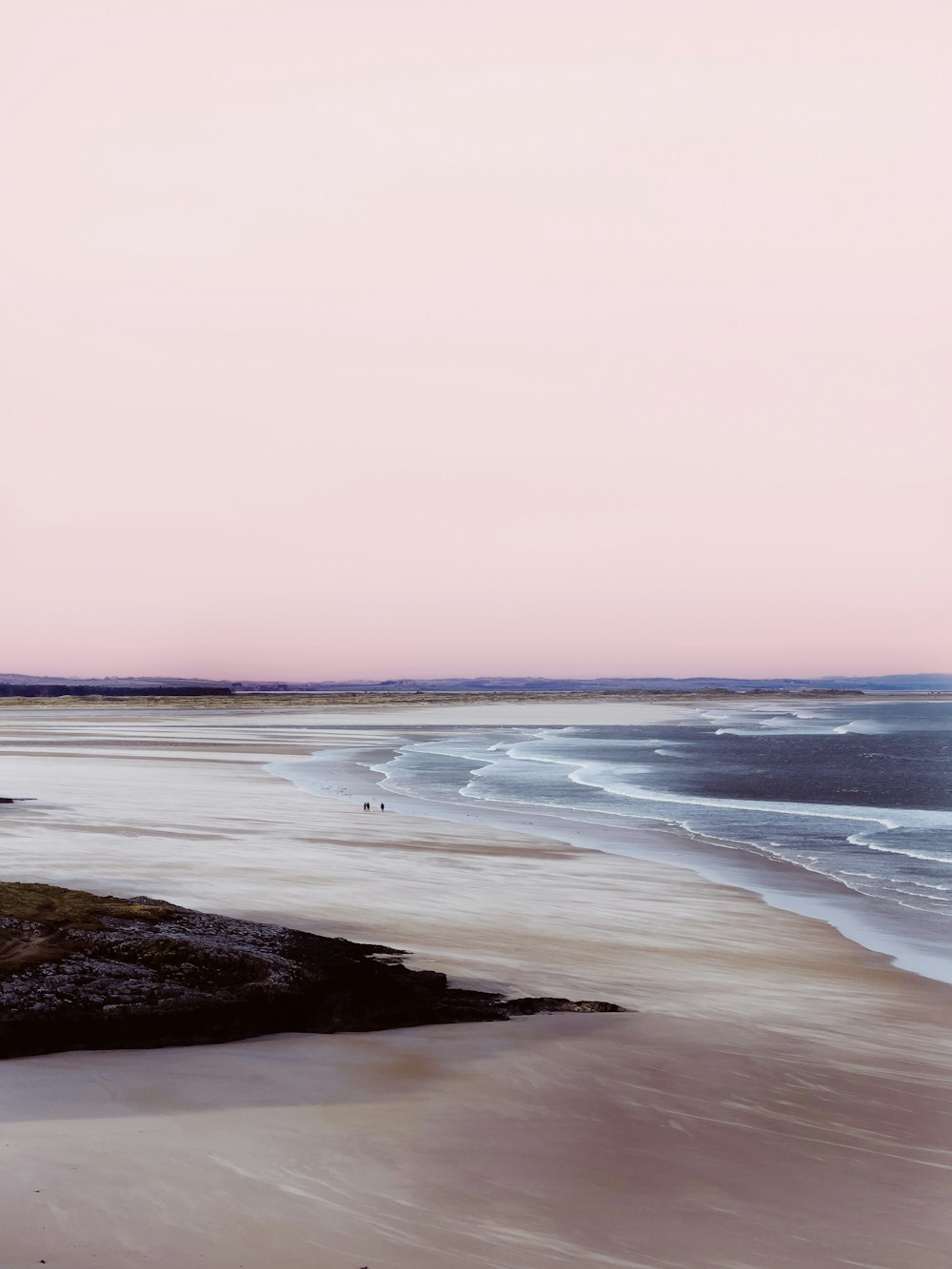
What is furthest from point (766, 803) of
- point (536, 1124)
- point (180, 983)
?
point (536, 1124)

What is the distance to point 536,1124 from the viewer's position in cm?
811

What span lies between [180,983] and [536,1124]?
12.6 ft

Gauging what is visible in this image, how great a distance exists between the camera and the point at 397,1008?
419 inches

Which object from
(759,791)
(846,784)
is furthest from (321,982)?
(846,784)

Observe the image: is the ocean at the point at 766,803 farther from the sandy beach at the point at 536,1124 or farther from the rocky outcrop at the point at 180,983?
the rocky outcrop at the point at 180,983

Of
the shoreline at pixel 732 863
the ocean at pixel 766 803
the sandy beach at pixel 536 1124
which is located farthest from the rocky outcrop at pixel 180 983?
the ocean at pixel 766 803

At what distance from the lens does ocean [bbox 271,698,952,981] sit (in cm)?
1981

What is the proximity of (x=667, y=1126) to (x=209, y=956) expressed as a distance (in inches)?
187

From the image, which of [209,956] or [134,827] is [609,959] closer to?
[209,956]

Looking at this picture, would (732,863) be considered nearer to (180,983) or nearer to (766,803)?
(766,803)

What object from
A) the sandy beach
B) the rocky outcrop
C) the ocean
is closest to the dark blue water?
the ocean

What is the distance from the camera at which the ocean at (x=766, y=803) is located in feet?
65.0

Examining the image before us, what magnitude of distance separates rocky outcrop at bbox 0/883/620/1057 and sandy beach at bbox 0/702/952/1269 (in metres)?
0.34

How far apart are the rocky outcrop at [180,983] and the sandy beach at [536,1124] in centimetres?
34
